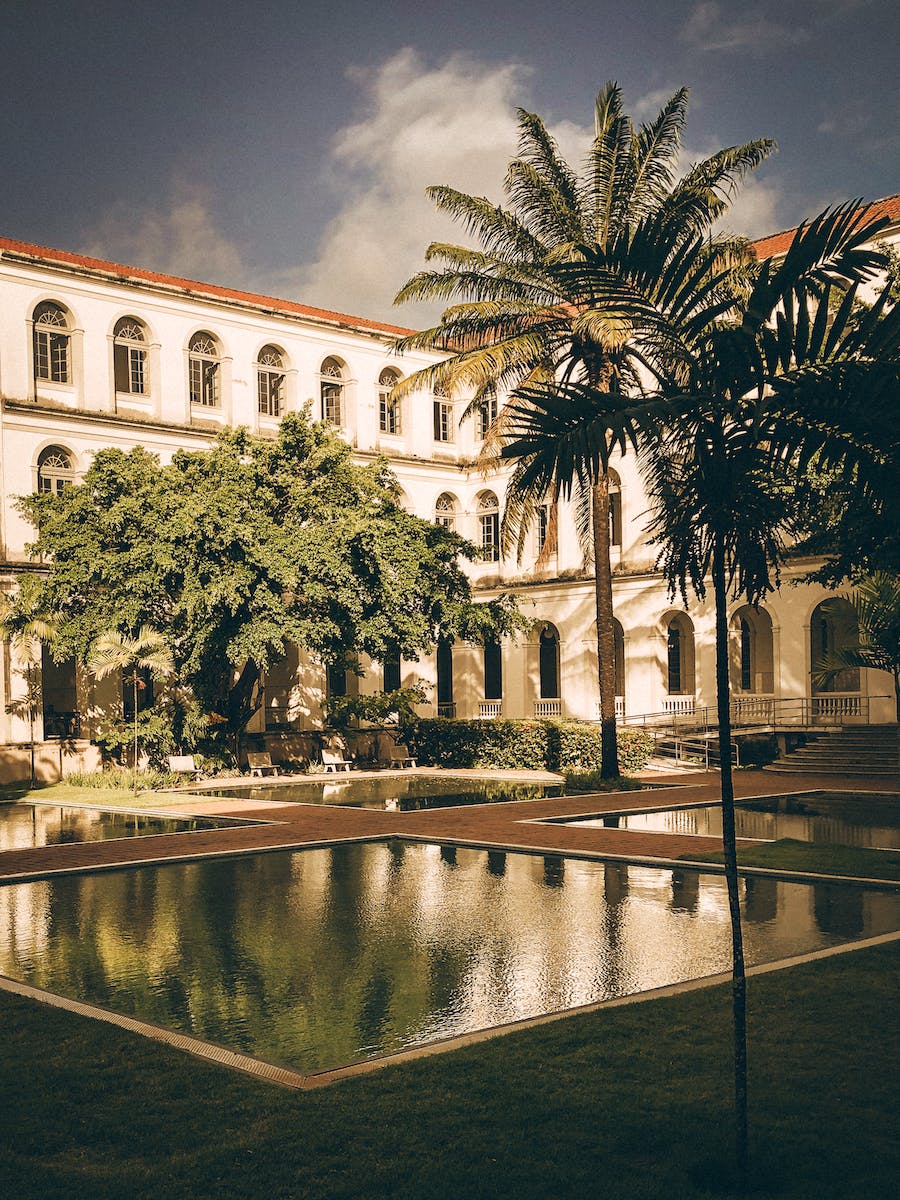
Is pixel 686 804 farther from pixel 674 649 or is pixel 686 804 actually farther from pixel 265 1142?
pixel 674 649

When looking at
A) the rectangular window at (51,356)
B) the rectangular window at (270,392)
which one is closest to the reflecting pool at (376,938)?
the rectangular window at (51,356)

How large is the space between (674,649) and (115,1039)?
3572 cm

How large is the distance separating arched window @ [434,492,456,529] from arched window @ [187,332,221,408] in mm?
8844

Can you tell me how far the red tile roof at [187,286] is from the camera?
32.8 metres

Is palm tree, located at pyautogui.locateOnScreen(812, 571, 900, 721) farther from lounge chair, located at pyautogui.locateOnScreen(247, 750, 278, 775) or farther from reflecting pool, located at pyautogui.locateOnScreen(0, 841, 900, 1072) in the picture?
lounge chair, located at pyautogui.locateOnScreen(247, 750, 278, 775)

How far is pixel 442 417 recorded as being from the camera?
4244 centimetres

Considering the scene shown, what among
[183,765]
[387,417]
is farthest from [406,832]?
[387,417]

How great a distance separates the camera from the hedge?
2953cm

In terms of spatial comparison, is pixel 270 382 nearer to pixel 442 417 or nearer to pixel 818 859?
pixel 442 417

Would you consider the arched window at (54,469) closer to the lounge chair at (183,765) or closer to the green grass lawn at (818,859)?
the lounge chair at (183,765)

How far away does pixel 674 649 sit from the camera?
41.5 metres

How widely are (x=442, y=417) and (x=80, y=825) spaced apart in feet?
81.4

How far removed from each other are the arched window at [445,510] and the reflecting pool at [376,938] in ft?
89.1

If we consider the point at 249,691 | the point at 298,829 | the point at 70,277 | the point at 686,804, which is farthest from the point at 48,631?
the point at 686,804
